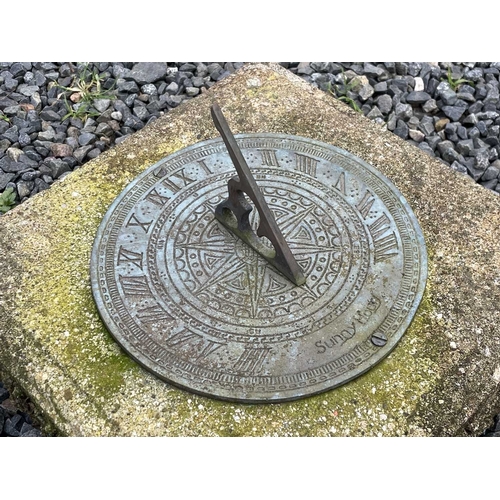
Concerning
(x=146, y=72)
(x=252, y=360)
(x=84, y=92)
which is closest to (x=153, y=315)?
(x=252, y=360)

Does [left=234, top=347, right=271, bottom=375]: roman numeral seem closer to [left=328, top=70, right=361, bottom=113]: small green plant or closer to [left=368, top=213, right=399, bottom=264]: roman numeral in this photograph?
[left=368, top=213, right=399, bottom=264]: roman numeral

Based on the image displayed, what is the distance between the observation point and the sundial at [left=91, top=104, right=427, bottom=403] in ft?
9.09

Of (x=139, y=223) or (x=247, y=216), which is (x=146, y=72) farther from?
(x=247, y=216)

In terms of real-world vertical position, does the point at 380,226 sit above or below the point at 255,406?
above

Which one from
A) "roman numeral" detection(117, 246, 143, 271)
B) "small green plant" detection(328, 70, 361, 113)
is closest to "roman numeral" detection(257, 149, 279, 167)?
"roman numeral" detection(117, 246, 143, 271)

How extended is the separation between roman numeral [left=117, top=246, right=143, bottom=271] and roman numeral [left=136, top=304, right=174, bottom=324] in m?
0.23

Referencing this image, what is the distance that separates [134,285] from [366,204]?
1.14 meters

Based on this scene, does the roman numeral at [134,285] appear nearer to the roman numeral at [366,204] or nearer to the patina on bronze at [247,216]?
the patina on bronze at [247,216]

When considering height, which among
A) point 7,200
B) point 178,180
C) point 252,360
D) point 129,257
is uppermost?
point 178,180

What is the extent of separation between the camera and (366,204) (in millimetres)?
3252

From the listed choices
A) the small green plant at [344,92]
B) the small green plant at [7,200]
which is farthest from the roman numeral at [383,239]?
the small green plant at [7,200]

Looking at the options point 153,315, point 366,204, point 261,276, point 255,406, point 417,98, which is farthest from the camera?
point 417,98

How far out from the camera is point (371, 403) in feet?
9.02

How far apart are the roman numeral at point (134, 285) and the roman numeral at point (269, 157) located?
886mm
